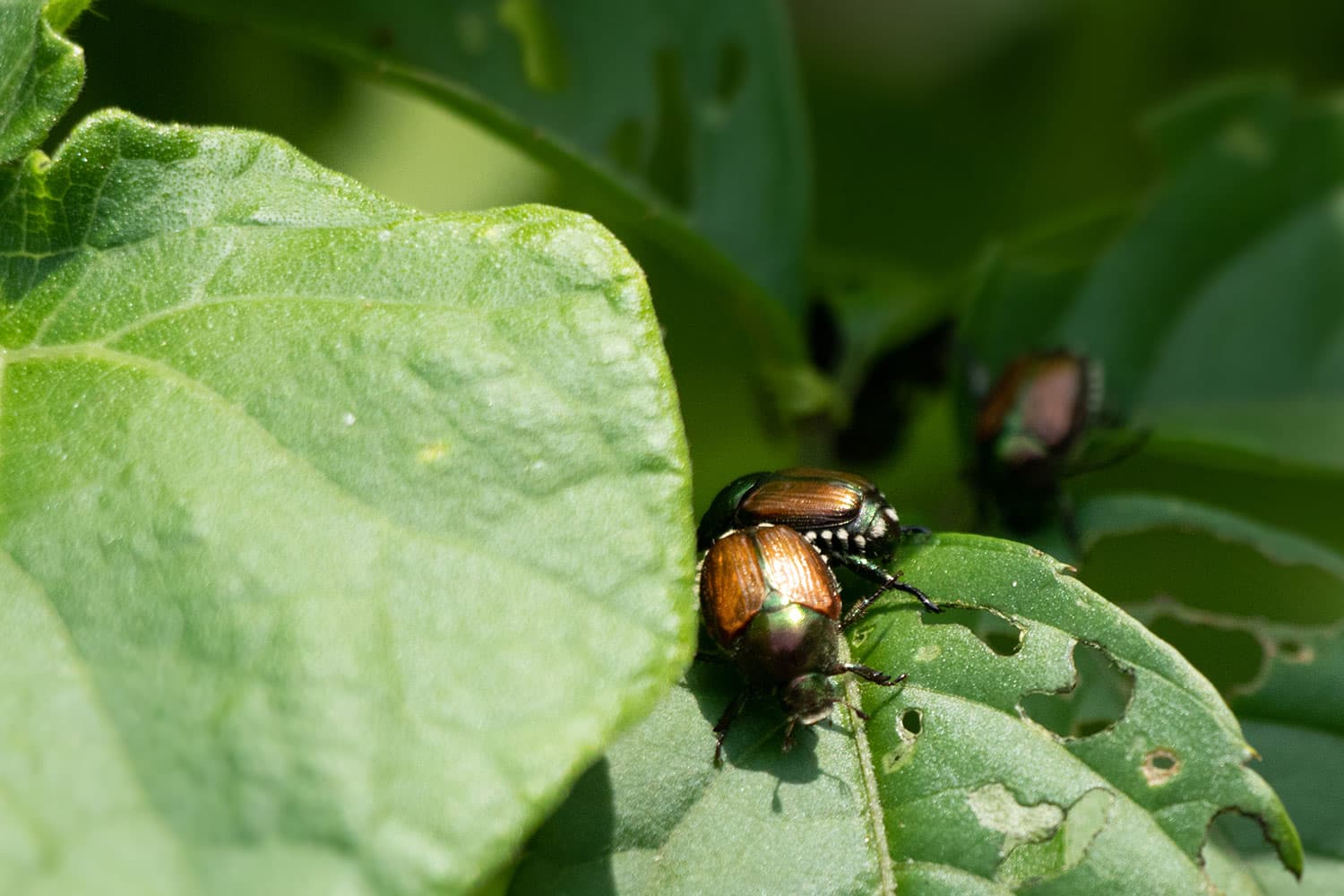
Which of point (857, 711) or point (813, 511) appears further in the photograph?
point (813, 511)

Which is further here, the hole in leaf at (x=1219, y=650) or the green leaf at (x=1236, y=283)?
the green leaf at (x=1236, y=283)

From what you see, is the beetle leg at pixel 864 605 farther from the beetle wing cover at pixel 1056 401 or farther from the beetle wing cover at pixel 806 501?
the beetle wing cover at pixel 1056 401

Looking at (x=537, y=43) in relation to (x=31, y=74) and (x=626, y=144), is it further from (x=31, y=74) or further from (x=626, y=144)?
(x=31, y=74)

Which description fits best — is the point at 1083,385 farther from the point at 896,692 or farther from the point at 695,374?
the point at 896,692

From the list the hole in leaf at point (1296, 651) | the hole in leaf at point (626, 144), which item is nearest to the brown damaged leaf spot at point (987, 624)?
the hole in leaf at point (1296, 651)

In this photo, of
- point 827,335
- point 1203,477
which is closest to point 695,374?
point 827,335

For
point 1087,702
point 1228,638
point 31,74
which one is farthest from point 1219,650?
point 31,74
